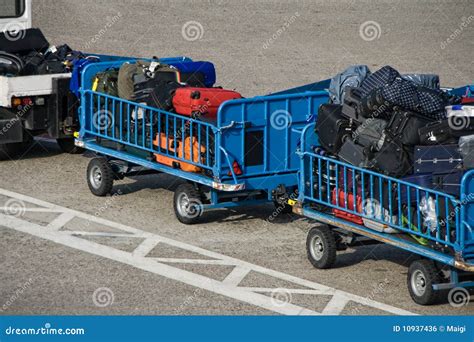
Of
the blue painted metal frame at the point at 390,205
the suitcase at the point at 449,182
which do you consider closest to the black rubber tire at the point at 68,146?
the blue painted metal frame at the point at 390,205

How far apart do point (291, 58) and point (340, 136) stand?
11.2 metres

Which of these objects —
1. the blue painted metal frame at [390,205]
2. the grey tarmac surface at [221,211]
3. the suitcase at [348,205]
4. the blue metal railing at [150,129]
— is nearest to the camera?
the blue painted metal frame at [390,205]

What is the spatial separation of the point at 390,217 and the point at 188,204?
10.3ft

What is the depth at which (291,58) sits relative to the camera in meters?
22.6

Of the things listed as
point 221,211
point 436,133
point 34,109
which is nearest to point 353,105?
point 436,133

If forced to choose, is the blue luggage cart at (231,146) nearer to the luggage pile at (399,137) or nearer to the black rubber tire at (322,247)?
the luggage pile at (399,137)

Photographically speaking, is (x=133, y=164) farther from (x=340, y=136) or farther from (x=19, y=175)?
(x=340, y=136)

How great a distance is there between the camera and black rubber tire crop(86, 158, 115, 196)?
559 inches

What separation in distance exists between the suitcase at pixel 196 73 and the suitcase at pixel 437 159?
4838 millimetres

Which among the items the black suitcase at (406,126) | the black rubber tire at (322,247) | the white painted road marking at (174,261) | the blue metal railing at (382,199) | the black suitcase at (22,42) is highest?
the black suitcase at (22,42)

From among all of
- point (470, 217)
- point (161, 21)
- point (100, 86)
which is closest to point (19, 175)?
point (100, 86)

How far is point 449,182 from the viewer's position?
10.2 m

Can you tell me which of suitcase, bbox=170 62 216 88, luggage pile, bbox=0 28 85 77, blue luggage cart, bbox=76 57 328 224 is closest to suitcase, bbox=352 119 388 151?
blue luggage cart, bbox=76 57 328 224

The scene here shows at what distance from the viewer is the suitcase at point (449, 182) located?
399 inches
